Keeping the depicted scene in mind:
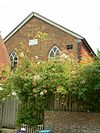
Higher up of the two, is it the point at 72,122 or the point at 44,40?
the point at 44,40

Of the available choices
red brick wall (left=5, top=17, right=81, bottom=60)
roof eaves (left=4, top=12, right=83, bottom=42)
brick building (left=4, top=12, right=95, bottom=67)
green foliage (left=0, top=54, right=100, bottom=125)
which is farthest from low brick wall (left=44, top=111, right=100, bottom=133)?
roof eaves (left=4, top=12, right=83, bottom=42)

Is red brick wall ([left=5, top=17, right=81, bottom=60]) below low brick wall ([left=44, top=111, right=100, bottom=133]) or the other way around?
the other way around

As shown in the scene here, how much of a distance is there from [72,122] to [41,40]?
679 inches

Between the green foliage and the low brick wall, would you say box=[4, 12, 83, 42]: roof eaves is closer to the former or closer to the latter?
the green foliage

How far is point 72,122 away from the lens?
13.4 meters

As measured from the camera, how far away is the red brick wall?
30.2 metres

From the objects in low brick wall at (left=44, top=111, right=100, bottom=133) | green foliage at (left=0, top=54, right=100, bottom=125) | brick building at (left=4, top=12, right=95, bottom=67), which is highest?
brick building at (left=4, top=12, right=95, bottom=67)

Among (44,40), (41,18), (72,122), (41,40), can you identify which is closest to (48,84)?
(72,122)

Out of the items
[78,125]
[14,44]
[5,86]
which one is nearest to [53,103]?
[78,125]

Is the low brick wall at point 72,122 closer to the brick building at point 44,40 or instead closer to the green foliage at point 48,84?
the green foliage at point 48,84

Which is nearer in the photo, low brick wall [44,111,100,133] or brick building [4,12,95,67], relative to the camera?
low brick wall [44,111,100,133]

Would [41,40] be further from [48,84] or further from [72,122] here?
[72,122]

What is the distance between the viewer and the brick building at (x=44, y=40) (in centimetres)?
2956

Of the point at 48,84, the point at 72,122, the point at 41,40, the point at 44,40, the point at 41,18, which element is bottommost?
the point at 72,122
